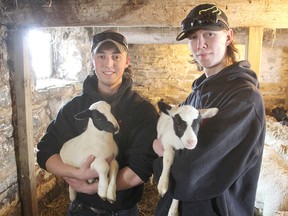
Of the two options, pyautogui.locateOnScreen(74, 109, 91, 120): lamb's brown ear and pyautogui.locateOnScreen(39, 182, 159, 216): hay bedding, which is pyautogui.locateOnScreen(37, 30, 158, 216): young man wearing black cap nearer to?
pyautogui.locateOnScreen(74, 109, 91, 120): lamb's brown ear

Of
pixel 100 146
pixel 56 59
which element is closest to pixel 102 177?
pixel 100 146

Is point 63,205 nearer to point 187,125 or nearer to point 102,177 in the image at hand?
point 102,177

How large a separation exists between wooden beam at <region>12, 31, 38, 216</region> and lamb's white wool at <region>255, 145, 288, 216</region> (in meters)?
2.61

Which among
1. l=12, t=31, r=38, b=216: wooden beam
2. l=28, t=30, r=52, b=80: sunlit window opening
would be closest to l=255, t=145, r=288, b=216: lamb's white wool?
l=12, t=31, r=38, b=216: wooden beam

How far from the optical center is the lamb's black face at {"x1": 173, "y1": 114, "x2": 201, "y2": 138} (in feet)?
4.40

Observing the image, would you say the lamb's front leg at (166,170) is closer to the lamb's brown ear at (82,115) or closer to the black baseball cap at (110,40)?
the lamb's brown ear at (82,115)

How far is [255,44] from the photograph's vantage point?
96.9 inches

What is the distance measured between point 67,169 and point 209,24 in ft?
3.96

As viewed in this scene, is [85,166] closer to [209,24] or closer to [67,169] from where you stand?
[67,169]

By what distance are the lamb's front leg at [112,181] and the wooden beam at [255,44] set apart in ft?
5.10

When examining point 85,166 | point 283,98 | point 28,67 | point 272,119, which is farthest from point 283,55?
point 85,166

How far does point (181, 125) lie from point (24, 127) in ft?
7.30

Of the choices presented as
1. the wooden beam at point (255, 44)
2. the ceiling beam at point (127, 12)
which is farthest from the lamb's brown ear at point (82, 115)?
the wooden beam at point (255, 44)

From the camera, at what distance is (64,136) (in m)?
1.90
